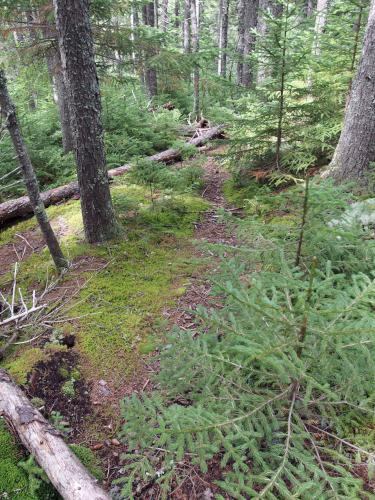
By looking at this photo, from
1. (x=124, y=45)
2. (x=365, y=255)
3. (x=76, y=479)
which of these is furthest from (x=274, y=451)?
(x=124, y=45)

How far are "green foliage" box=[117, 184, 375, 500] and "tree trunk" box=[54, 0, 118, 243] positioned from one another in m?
3.13

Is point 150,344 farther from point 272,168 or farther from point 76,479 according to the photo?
point 272,168

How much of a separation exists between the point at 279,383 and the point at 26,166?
3.88m

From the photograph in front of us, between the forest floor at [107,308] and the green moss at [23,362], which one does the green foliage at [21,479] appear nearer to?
the forest floor at [107,308]

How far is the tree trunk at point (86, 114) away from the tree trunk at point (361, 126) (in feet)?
12.8

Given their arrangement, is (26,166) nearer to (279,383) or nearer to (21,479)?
(21,479)

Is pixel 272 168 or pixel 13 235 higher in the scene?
pixel 272 168

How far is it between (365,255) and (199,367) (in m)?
1.79

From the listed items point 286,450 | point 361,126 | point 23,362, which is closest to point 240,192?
point 361,126

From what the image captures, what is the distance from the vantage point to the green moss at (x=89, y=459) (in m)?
2.87

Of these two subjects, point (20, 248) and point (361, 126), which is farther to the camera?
point (20, 248)

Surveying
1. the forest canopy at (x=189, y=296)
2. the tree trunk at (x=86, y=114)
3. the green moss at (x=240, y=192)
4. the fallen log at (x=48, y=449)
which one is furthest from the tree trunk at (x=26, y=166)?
the green moss at (x=240, y=192)

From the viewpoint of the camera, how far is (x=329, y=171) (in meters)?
6.15

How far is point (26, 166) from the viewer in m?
4.49
